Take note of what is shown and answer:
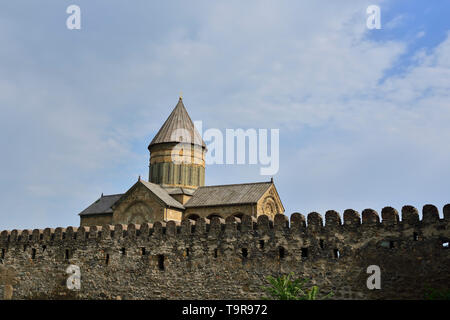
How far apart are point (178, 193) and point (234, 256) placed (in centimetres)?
1397

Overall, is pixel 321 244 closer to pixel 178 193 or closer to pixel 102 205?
pixel 178 193

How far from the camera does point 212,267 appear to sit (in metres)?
17.0

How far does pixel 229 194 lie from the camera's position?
95.0ft

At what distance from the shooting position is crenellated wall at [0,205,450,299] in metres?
14.2

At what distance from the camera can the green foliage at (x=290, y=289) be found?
1438 centimetres

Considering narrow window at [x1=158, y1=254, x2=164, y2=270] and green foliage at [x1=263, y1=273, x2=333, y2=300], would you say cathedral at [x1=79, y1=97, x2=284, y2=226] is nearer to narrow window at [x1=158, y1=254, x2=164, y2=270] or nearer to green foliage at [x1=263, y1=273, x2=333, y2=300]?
narrow window at [x1=158, y1=254, x2=164, y2=270]

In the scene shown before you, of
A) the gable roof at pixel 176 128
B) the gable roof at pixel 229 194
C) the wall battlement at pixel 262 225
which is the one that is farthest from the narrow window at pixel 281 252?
the gable roof at pixel 176 128

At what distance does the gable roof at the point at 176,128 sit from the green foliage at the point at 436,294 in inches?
850

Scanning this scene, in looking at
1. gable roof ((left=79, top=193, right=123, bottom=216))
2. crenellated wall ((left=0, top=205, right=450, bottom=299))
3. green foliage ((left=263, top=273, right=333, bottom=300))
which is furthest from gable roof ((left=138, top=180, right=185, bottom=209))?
green foliage ((left=263, top=273, right=333, bottom=300))

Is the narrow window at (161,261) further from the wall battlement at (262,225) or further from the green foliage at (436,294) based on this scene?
the green foliage at (436,294)

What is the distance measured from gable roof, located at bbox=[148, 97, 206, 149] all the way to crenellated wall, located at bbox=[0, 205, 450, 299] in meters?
13.1

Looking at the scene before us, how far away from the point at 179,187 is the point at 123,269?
13.3 meters

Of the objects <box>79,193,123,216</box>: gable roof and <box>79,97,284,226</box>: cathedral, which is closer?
<box>79,97,284,226</box>: cathedral
